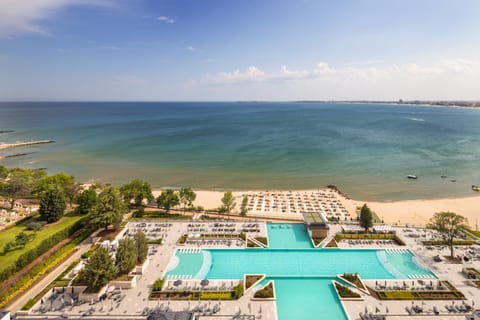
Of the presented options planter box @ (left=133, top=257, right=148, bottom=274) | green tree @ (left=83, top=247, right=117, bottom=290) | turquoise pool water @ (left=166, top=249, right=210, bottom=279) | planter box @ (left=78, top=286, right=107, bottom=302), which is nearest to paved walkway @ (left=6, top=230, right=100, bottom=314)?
planter box @ (left=78, top=286, right=107, bottom=302)

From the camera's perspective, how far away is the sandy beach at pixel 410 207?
158 feet

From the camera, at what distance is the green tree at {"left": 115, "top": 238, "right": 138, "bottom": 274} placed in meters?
27.4

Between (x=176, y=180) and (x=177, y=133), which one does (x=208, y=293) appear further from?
(x=177, y=133)

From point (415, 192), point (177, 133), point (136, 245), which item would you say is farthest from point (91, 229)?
point (177, 133)

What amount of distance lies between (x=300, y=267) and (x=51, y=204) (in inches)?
1409

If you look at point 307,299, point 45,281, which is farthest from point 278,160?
point 45,281

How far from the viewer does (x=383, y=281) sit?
2759 cm

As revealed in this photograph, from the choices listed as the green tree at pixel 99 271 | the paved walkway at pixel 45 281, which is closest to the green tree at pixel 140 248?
the green tree at pixel 99 271

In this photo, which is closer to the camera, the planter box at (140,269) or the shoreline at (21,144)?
the planter box at (140,269)

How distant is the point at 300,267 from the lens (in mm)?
30453

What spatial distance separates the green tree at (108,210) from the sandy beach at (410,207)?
62.9ft

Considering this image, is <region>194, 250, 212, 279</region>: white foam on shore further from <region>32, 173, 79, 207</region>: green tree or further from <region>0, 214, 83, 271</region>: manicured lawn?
<region>32, 173, 79, 207</region>: green tree

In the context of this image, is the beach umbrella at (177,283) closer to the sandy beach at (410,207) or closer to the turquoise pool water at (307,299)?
the turquoise pool water at (307,299)

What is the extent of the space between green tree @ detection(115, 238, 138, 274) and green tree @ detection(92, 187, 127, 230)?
10.00 m
